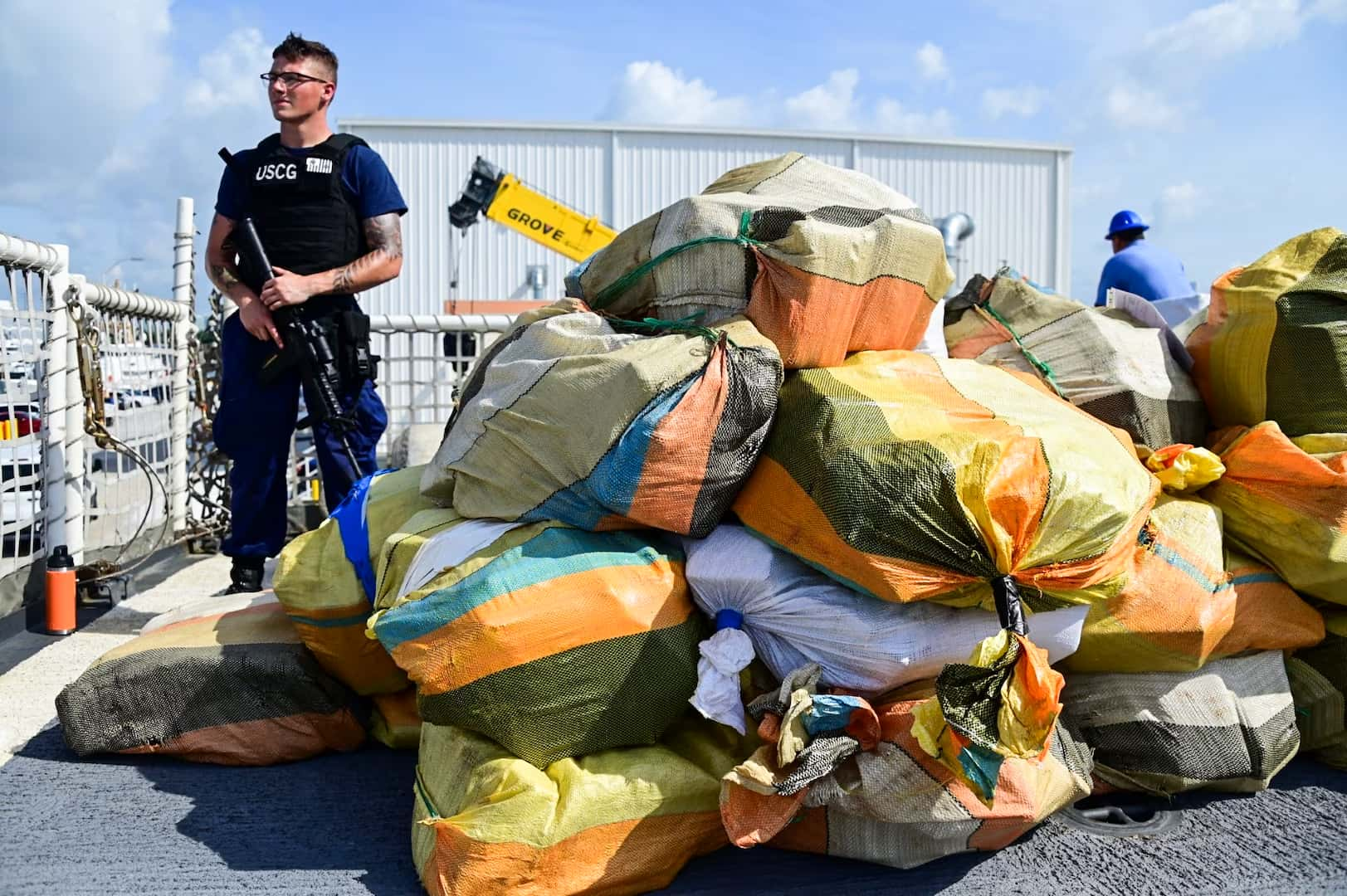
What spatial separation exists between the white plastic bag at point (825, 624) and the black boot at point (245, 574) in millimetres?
1945

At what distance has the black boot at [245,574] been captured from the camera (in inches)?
126

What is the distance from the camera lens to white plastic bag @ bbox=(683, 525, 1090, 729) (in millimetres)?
1653

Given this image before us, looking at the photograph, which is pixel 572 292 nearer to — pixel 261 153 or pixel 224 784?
pixel 224 784

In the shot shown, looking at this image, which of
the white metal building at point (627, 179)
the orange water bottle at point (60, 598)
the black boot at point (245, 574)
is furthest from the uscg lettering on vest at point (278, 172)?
the white metal building at point (627, 179)

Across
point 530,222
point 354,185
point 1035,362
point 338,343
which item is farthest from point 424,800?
point 530,222

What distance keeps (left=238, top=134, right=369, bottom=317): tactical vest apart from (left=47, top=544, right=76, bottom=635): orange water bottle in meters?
1.00

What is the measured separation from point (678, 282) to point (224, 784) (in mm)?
1307

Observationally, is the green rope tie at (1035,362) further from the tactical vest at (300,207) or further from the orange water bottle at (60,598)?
the orange water bottle at (60,598)

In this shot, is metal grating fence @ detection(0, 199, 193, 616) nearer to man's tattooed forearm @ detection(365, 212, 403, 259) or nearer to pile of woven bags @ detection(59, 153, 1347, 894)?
man's tattooed forearm @ detection(365, 212, 403, 259)

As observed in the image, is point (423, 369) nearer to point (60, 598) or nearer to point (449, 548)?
point (60, 598)

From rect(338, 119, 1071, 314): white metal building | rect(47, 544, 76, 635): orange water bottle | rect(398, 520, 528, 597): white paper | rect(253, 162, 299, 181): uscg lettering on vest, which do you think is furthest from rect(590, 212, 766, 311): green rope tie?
rect(338, 119, 1071, 314): white metal building

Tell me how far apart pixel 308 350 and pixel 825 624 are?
2.04m

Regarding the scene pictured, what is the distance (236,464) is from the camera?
3.26 metres

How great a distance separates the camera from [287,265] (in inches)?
126
